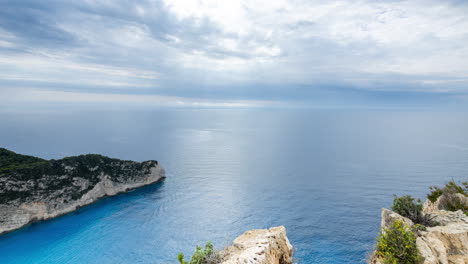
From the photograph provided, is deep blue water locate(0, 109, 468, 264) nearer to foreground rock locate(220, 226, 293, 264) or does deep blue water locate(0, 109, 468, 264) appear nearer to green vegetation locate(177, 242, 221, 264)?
foreground rock locate(220, 226, 293, 264)

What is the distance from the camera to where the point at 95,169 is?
6272 cm

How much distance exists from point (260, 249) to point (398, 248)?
29.8ft

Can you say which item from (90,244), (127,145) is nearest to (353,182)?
(90,244)

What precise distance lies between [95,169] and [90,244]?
90.2ft

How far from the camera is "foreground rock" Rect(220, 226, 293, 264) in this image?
12.9m

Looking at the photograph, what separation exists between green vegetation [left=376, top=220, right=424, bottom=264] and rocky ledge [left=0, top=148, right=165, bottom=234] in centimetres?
6115

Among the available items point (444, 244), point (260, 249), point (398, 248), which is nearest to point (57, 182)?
point (260, 249)

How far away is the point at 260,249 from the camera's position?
13.6 meters

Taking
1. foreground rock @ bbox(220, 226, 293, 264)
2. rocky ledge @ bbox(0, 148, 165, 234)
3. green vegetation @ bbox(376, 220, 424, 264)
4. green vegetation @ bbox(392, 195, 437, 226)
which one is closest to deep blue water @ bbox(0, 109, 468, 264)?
rocky ledge @ bbox(0, 148, 165, 234)

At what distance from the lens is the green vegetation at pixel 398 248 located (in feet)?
46.1

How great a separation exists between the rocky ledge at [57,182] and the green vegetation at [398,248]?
6115cm

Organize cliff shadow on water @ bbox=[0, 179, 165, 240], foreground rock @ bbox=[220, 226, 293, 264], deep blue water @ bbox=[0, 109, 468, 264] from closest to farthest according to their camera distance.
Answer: foreground rock @ bbox=[220, 226, 293, 264]
deep blue water @ bbox=[0, 109, 468, 264]
cliff shadow on water @ bbox=[0, 179, 165, 240]

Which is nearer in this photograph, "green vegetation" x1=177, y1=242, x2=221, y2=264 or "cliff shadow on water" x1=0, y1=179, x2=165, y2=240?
"green vegetation" x1=177, y1=242, x2=221, y2=264

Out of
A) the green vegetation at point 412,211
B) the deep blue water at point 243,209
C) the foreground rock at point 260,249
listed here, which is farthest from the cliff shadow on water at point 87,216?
the green vegetation at point 412,211
